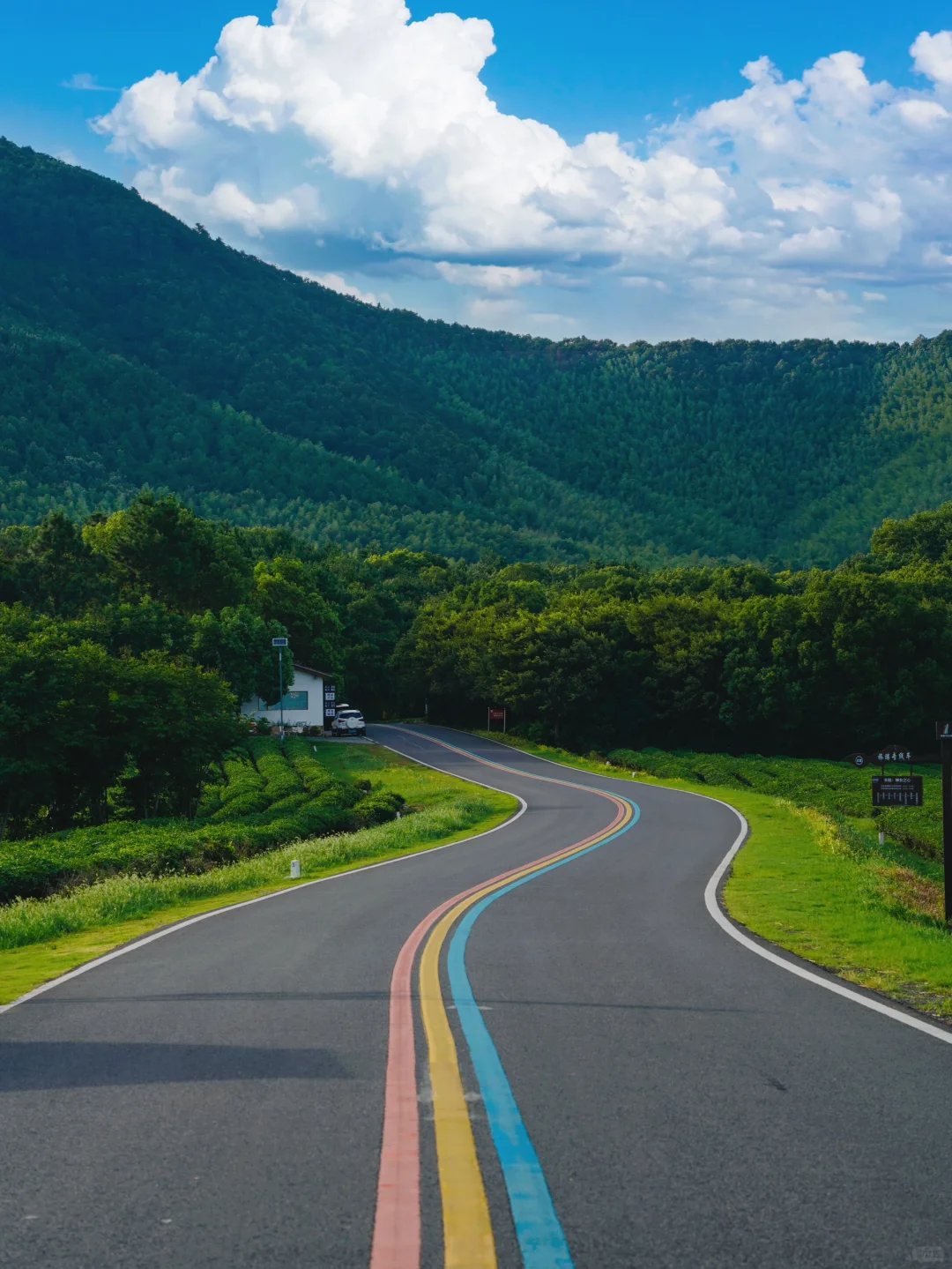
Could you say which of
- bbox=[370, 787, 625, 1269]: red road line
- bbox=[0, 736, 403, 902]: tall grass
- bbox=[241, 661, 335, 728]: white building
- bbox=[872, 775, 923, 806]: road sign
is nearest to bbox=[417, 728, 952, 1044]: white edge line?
bbox=[370, 787, 625, 1269]: red road line

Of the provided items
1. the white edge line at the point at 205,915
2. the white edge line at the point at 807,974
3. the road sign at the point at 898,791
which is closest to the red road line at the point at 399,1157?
the white edge line at the point at 205,915

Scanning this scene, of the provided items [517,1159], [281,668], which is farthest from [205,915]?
[281,668]

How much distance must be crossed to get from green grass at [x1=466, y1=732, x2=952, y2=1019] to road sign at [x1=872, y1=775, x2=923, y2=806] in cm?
141

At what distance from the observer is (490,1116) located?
5812mm

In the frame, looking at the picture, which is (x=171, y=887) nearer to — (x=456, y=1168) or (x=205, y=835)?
(x=205, y=835)

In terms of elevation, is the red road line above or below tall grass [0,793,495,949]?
above

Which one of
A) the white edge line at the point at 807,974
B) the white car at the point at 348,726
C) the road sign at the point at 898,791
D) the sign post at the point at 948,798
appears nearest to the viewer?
the white edge line at the point at 807,974

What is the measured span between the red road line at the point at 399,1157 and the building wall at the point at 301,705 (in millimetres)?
75526

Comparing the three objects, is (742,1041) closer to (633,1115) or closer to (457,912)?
(633,1115)

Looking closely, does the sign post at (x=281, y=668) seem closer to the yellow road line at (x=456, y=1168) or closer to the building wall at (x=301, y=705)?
the building wall at (x=301, y=705)

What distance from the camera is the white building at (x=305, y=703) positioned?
83.6m

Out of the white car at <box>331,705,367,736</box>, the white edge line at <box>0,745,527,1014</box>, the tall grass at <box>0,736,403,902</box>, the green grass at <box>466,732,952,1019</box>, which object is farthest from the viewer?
the white car at <box>331,705,367,736</box>

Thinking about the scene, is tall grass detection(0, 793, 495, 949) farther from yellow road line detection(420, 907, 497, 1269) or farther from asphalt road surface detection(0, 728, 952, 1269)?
yellow road line detection(420, 907, 497, 1269)

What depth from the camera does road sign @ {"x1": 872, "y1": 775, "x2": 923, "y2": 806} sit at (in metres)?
30.7
